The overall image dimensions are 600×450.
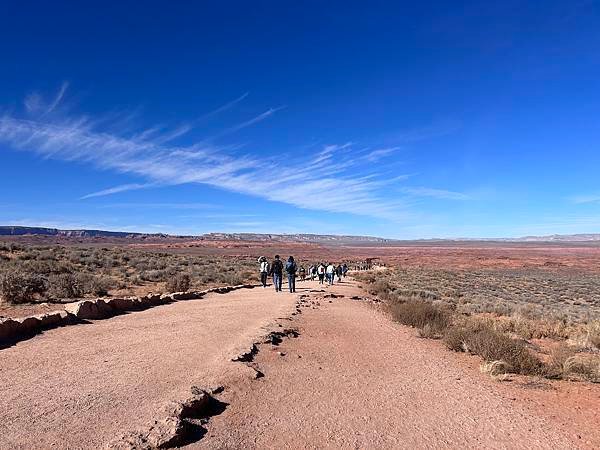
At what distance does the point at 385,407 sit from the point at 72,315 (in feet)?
30.3

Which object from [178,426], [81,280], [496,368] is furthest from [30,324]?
[81,280]

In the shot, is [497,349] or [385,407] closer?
[385,407]

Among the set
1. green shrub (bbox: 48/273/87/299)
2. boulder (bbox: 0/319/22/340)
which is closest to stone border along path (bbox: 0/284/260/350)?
boulder (bbox: 0/319/22/340)

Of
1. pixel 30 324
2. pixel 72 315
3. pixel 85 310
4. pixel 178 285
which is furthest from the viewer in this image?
pixel 178 285

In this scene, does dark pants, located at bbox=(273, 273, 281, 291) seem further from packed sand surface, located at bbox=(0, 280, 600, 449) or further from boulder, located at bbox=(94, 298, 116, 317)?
packed sand surface, located at bbox=(0, 280, 600, 449)

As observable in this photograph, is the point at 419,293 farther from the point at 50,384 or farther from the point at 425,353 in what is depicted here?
the point at 50,384

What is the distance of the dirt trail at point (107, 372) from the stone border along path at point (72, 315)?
427 mm

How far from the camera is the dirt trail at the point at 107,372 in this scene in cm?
580

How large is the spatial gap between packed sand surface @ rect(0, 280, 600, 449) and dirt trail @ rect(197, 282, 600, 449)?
0.02 metres

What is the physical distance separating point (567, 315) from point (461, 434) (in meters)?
19.2

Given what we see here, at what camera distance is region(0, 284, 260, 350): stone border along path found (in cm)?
1057

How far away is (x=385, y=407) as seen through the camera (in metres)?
7.26

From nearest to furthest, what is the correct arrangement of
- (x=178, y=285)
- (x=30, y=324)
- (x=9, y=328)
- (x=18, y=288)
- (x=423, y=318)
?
1. (x=9, y=328)
2. (x=30, y=324)
3. (x=423, y=318)
4. (x=18, y=288)
5. (x=178, y=285)

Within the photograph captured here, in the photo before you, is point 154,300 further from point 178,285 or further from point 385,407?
point 385,407
